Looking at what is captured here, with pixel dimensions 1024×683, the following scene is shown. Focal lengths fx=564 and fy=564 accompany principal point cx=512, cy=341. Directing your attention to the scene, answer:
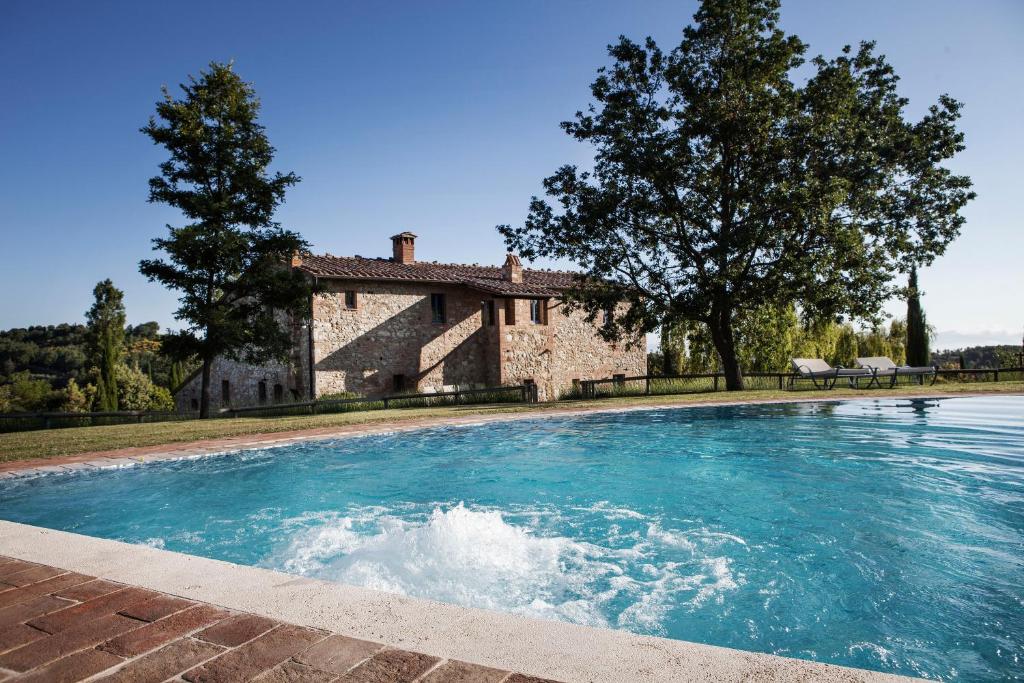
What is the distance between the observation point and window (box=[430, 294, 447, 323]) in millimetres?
25609

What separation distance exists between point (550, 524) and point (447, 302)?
20711mm

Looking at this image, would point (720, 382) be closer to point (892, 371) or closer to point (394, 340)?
point (892, 371)

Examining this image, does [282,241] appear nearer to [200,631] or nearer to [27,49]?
[27,49]

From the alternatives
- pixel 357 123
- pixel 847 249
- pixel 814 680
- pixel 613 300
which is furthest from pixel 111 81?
pixel 847 249

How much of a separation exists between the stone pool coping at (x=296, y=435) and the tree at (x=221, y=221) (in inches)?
333

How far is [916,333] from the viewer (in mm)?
26188

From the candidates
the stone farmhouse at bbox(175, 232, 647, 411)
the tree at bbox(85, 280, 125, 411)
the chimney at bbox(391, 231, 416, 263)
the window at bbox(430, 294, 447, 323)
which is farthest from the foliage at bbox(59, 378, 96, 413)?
the window at bbox(430, 294, 447, 323)

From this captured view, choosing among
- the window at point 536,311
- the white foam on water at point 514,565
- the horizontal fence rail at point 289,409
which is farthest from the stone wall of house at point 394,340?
the white foam on water at point 514,565

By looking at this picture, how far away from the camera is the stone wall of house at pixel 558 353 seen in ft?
84.4

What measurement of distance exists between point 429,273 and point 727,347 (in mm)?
13195

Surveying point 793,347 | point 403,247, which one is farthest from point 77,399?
point 793,347

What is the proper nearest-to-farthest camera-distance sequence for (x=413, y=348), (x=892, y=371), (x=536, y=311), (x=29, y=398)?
1. (x=892, y=371)
2. (x=413, y=348)
3. (x=536, y=311)
4. (x=29, y=398)

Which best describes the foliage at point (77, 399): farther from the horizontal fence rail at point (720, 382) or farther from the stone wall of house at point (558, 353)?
the horizontal fence rail at point (720, 382)

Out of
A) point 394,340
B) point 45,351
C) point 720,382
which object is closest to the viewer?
point 720,382
